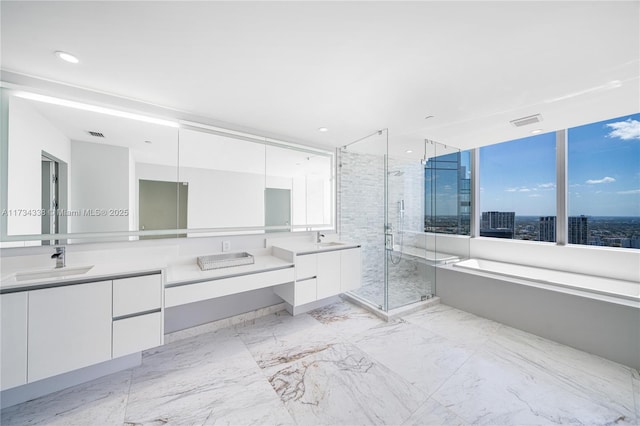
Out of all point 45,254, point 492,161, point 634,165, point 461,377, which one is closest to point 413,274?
point 461,377

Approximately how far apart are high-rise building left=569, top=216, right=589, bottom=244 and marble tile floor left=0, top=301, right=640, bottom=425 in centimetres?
159

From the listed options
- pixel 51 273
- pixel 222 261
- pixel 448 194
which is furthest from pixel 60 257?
pixel 448 194

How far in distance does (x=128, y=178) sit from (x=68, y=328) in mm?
1272

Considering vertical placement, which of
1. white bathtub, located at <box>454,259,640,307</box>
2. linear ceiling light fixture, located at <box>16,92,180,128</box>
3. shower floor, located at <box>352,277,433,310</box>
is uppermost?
linear ceiling light fixture, located at <box>16,92,180,128</box>

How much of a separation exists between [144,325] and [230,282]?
0.68 metres

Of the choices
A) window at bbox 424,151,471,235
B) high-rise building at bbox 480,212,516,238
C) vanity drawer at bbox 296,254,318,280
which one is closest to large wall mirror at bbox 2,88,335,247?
vanity drawer at bbox 296,254,318,280

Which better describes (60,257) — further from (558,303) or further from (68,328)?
(558,303)

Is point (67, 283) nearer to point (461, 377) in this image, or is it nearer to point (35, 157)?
point (35, 157)

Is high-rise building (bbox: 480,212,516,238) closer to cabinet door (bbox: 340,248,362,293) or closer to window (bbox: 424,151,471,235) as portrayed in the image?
window (bbox: 424,151,471,235)

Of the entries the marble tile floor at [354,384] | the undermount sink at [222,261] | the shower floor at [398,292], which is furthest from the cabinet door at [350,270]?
the undermount sink at [222,261]

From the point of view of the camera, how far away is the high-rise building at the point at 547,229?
3270mm

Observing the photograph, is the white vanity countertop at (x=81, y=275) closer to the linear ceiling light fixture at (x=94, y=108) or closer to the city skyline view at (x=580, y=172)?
the linear ceiling light fixture at (x=94, y=108)

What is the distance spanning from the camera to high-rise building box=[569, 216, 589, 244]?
302 cm

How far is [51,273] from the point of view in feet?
5.81
